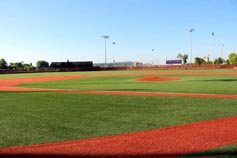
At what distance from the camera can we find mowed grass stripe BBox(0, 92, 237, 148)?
7148 millimetres

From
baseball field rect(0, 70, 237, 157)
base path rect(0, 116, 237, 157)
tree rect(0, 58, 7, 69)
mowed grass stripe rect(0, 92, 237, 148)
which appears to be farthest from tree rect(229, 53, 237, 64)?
base path rect(0, 116, 237, 157)

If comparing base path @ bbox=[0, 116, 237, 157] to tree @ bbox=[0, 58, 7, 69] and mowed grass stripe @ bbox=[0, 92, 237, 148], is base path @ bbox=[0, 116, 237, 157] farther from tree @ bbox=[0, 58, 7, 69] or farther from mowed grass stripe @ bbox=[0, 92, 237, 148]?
tree @ bbox=[0, 58, 7, 69]

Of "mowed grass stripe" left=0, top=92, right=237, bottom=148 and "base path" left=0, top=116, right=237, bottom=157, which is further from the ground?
"mowed grass stripe" left=0, top=92, right=237, bottom=148

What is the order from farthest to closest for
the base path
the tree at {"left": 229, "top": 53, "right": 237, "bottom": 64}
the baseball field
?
the tree at {"left": 229, "top": 53, "right": 237, "bottom": 64}, the baseball field, the base path

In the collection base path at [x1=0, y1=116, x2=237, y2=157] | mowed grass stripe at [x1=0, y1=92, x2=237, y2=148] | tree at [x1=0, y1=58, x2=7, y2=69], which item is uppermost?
tree at [x1=0, y1=58, x2=7, y2=69]

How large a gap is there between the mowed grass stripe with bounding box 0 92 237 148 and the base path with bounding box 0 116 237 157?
0.44 m

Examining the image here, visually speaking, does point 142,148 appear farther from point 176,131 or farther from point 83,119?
point 83,119

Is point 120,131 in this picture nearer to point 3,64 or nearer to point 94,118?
point 94,118

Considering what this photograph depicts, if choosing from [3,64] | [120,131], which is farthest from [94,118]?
[3,64]

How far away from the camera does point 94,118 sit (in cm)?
905

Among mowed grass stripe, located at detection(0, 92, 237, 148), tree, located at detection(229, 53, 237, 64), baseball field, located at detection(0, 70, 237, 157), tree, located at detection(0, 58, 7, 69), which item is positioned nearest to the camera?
baseball field, located at detection(0, 70, 237, 157)

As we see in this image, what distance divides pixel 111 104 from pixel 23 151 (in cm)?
630

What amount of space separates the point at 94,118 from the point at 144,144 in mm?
3039

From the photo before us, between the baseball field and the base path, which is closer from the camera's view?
the base path
